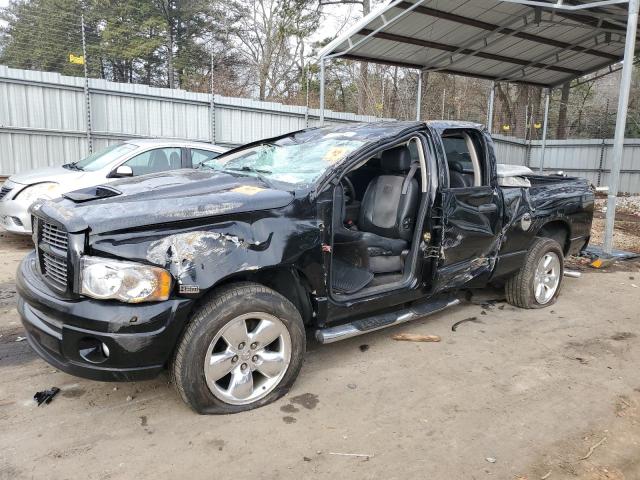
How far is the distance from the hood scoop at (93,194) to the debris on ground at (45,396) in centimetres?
122

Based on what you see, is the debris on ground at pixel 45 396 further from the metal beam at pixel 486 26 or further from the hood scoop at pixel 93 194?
the metal beam at pixel 486 26

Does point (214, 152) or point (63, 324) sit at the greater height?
point (214, 152)

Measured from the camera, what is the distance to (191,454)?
2.62 metres

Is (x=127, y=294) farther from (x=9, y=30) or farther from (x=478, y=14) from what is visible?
(x=9, y=30)

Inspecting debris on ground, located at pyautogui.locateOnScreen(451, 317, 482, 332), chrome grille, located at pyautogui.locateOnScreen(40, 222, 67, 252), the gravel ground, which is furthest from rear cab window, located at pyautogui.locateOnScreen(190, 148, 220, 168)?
the gravel ground

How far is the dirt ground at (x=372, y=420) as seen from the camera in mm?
2562

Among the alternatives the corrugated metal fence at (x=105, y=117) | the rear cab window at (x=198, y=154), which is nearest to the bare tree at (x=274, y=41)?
the corrugated metal fence at (x=105, y=117)

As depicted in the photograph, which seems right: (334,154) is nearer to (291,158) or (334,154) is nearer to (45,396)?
(291,158)

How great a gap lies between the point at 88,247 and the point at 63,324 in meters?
0.43

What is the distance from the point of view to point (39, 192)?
660cm

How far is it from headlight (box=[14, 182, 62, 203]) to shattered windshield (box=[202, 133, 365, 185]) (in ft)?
10.7

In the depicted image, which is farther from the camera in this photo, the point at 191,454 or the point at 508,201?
the point at 508,201

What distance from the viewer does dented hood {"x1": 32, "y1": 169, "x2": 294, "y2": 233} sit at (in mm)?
2680

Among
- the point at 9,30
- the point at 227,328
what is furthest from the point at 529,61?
the point at 9,30
